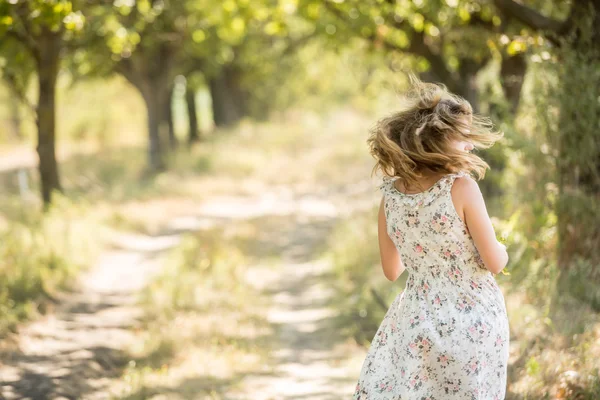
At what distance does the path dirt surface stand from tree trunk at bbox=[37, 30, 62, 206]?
73.1 inches

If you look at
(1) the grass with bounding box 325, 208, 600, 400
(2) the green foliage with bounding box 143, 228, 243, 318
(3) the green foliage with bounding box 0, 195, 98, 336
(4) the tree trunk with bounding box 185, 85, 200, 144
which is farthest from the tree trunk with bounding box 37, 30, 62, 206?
(4) the tree trunk with bounding box 185, 85, 200, 144

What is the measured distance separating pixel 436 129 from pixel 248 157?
741 inches

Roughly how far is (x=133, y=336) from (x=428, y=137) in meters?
5.46

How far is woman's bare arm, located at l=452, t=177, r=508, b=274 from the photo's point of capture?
9.75ft

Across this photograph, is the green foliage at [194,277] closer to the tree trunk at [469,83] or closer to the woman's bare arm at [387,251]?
the tree trunk at [469,83]

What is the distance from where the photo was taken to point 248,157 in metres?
21.7

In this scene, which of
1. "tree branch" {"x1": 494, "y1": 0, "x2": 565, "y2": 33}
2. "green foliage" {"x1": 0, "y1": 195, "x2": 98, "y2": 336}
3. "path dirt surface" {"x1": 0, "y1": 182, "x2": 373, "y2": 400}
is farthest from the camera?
"green foliage" {"x1": 0, "y1": 195, "x2": 98, "y2": 336}

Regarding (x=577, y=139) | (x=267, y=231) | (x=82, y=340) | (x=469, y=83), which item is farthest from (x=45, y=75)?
(x=577, y=139)

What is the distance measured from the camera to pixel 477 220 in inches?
117

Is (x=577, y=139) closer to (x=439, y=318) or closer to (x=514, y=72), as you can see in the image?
(x=439, y=318)

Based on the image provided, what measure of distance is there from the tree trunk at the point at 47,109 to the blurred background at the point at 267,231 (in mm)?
35

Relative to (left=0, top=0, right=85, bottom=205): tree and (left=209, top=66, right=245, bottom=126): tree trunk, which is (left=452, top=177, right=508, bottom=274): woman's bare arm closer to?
(left=0, top=0, right=85, bottom=205): tree

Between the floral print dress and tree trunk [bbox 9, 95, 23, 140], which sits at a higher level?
the floral print dress

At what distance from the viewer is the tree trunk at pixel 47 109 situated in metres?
11.9
